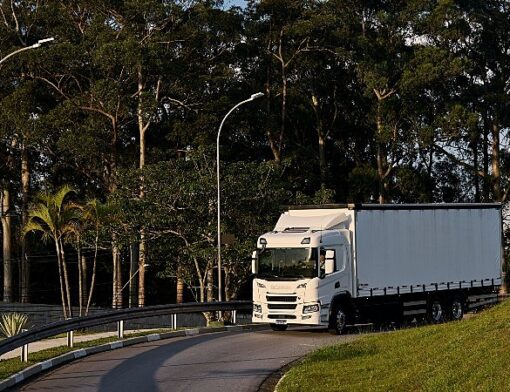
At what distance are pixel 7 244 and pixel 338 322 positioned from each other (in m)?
32.9

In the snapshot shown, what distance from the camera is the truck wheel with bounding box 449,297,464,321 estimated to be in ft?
94.3

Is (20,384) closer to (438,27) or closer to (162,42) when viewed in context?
(162,42)

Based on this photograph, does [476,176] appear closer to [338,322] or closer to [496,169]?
[496,169]

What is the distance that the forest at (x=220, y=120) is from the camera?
132 feet

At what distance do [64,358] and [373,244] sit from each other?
32.0ft

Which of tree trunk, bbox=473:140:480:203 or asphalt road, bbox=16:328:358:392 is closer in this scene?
asphalt road, bbox=16:328:358:392

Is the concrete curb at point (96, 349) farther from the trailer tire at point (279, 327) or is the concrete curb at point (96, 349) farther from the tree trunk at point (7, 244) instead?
the tree trunk at point (7, 244)

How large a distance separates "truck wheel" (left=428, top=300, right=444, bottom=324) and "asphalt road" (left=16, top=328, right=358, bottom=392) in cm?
441

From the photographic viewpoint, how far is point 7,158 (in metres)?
52.1

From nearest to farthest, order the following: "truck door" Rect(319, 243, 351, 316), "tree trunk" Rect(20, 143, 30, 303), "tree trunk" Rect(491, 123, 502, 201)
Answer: "truck door" Rect(319, 243, 351, 316) < "tree trunk" Rect(20, 143, 30, 303) < "tree trunk" Rect(491, 123, 502, 201)

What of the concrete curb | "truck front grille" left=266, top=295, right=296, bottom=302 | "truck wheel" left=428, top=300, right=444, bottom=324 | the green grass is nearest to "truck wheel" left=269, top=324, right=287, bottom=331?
the concrete curb

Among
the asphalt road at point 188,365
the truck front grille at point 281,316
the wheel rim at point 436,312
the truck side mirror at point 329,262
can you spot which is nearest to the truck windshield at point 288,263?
the truck side mirror at point 329,262

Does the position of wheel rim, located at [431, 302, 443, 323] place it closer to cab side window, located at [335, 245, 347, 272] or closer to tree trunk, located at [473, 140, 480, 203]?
cab side window, located at [335, 245, 347, 272]

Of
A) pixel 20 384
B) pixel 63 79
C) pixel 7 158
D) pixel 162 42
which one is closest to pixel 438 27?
pixel 162 42
